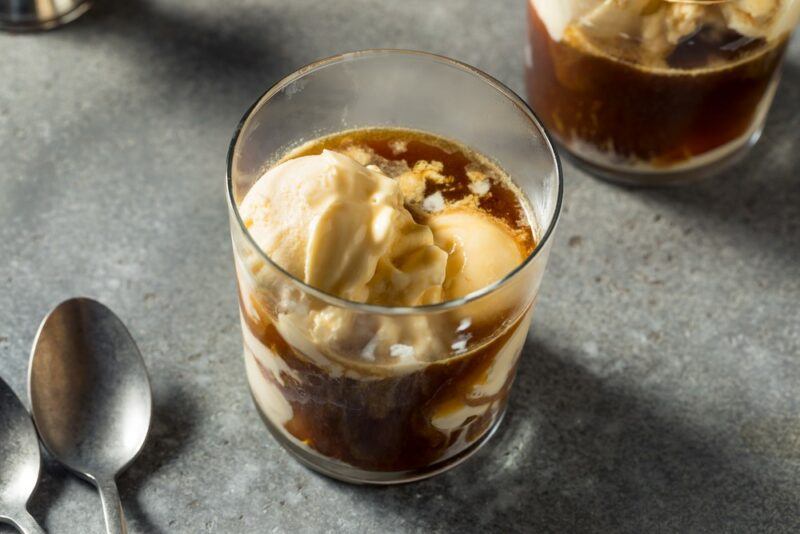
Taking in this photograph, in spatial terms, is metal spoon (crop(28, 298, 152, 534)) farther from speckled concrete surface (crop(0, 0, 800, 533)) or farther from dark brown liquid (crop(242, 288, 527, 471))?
dark brown liquid (crop(242, 288, 527, 471))

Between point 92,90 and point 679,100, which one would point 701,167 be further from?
point 92,90

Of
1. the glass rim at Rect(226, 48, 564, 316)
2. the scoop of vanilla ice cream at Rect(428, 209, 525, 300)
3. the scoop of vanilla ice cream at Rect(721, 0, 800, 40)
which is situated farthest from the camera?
the scoop of vanilla ice cream at Rect(721, 0, 800, 40)

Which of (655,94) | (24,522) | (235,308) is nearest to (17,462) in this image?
(24,522)

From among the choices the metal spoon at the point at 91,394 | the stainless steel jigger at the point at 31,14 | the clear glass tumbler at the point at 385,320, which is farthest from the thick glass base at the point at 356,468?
the stainless steel jigger at the point at 31,14

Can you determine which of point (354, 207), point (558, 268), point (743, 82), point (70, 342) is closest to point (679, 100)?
point (743, 82)

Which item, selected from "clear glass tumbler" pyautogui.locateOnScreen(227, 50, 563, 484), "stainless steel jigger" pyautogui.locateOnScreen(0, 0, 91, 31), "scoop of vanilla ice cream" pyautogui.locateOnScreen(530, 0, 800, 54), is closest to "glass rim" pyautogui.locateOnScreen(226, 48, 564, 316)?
"clear glass tumbler" pyautogui.locateOnScreen(227, 50, 563, 484)
